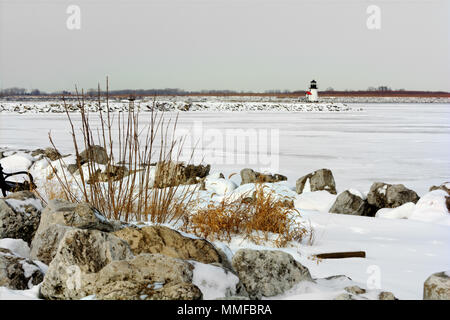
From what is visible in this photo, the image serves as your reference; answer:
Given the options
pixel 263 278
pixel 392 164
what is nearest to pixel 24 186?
pixel 263 278

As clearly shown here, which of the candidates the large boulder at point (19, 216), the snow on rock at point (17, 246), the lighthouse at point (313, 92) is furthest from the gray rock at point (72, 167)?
the lighthouse at point (313, 92)

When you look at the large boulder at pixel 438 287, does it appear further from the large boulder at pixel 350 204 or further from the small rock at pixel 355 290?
the large boulder at pixel 350 204

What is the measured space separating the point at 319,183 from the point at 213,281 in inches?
181

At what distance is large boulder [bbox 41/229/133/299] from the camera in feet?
8.20

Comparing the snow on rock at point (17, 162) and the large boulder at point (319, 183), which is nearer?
the large boulder at point (319, 183)

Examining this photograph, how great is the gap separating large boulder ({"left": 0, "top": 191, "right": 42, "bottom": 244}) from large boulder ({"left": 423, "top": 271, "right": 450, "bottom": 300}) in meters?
2.76

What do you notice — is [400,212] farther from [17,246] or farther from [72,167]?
[72,167]

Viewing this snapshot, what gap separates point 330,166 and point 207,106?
3349cm

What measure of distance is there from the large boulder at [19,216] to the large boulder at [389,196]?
A: 4.06 metres

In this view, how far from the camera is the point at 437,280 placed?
2.59m

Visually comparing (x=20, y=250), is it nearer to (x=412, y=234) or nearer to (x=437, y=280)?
(x=437, y=280)

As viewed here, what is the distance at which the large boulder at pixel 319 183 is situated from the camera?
6.78 m

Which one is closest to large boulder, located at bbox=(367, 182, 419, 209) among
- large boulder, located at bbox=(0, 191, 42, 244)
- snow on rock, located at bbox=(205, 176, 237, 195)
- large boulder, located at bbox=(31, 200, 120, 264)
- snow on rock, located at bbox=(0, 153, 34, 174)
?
snow on rock, located at bbox=(205, 176, 237, 195)

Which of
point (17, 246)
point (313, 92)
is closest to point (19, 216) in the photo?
point (17, 246)
